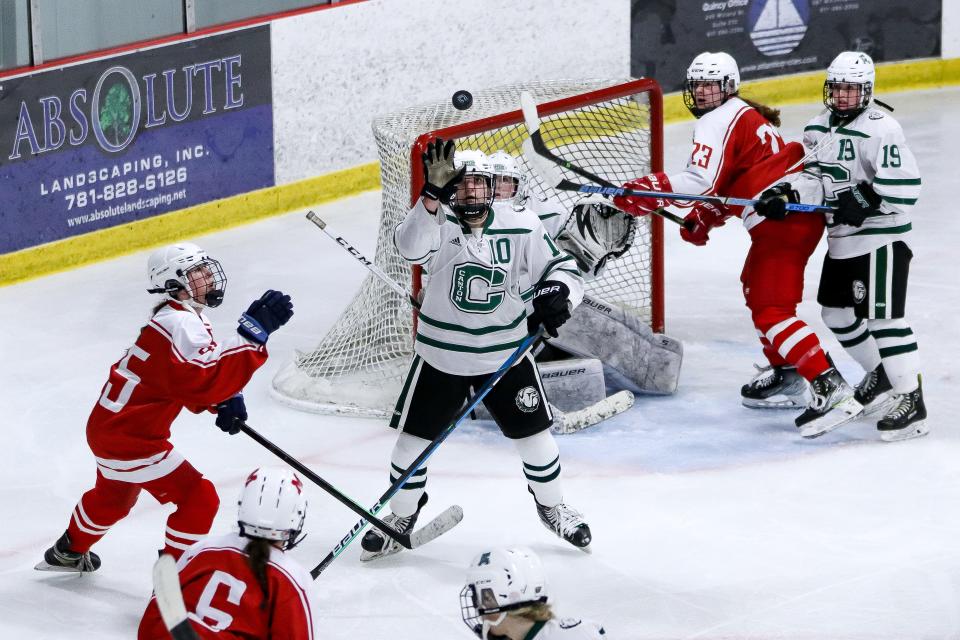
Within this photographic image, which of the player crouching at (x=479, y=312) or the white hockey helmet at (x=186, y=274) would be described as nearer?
the white hockey helmet at (x=186, y=274)

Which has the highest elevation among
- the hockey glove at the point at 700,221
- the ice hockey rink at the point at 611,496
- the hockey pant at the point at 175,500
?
the hockey glove at the point at 700,221

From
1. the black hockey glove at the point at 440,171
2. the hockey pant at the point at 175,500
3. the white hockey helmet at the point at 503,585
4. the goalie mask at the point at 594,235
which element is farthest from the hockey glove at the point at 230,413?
the white hockey helmet at the point at 503,585

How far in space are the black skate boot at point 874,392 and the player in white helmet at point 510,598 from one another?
9.19 feet

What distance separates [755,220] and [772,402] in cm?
65

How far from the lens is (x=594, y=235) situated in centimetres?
478

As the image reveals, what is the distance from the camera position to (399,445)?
167 inches

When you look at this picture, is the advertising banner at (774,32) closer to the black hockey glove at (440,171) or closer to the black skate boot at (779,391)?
the black skate boot at (779,391)

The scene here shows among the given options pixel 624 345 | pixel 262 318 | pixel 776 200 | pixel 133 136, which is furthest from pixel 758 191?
pixel 133 136

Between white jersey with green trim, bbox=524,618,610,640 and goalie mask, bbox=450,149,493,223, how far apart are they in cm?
161

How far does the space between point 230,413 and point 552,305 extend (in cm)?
80

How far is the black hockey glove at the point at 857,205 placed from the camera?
196 inches

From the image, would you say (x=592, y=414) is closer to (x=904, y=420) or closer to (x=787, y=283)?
(x=787, y=283)

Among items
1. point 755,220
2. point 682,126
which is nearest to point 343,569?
point 755,220

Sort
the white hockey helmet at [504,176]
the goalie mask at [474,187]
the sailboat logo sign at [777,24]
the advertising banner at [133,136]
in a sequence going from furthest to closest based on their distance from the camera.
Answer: the sailboat logo sign at [777,24] → the advertising banner at [133,136] → the white hockey helmet at [504,176] → the goalie mask at [474,187]
